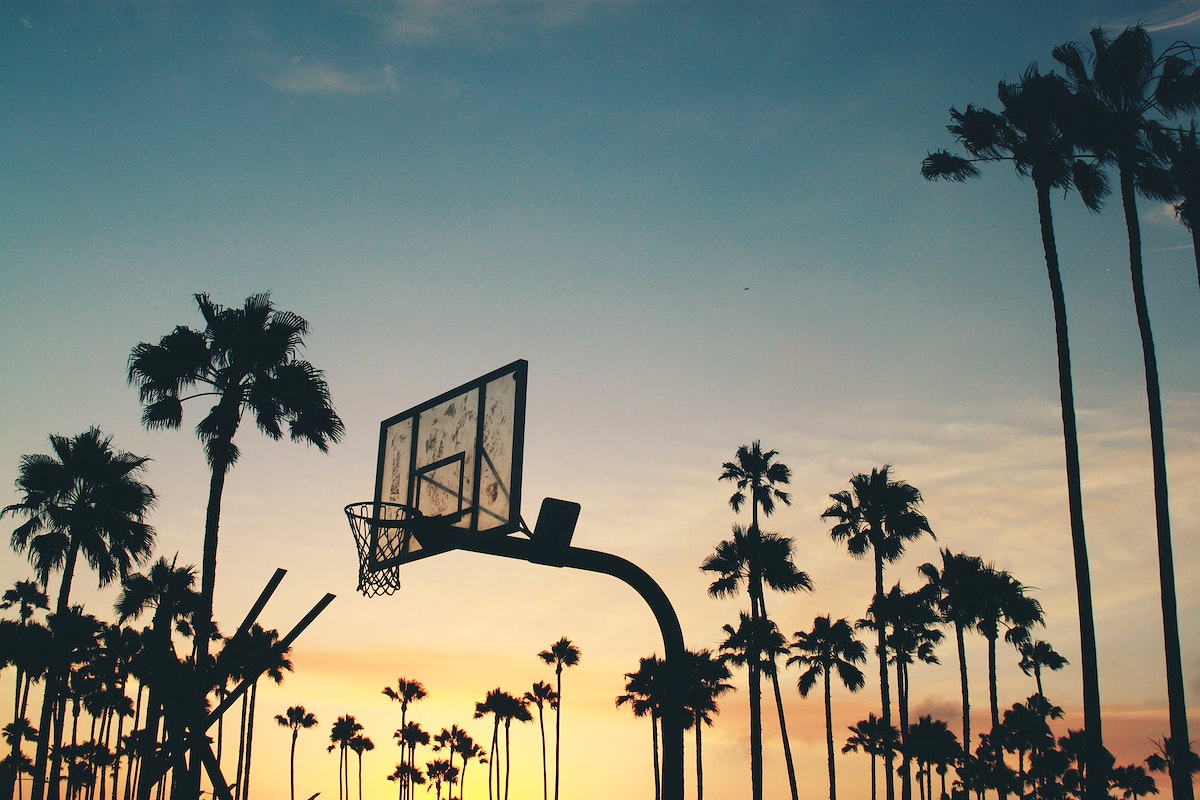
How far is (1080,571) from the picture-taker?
19.2 m

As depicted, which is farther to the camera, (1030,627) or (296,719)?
(296,719)

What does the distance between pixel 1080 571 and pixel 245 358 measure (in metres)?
19.1

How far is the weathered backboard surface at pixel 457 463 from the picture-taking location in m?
10.5

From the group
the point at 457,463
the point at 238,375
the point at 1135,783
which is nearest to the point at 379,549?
the point at 457,463

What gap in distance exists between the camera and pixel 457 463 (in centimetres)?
1153

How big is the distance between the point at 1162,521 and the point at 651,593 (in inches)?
557

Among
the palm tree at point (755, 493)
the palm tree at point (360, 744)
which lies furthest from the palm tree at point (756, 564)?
the palm tree at point (360, 744)

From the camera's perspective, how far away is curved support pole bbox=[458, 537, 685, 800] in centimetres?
966

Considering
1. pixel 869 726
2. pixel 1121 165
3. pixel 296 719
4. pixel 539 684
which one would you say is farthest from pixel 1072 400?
pixel 296 719

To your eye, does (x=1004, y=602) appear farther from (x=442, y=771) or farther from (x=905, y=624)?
(x=442, y=771)

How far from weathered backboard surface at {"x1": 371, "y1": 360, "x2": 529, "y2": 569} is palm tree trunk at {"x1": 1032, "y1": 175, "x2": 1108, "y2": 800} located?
529 inches

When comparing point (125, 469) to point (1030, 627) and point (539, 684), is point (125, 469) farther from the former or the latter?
point (539, 684)

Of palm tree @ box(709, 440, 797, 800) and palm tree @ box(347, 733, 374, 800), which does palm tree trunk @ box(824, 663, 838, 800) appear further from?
palm tree @ box(347, 733, 374, 800)

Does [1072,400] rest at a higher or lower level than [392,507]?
higher
